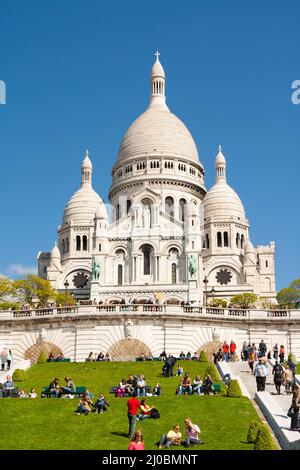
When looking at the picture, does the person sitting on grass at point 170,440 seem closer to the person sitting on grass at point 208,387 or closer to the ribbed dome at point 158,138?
the person sitting on grass at point 208,387

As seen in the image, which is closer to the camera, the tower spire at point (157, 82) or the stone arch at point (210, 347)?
the stone arch at point (210, 347)

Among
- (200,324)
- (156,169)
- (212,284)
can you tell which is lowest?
(200,324)

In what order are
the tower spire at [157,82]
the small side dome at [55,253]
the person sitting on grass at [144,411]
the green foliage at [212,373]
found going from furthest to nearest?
the tower spire at [157,82], the small side dome at [55,253], the green foliage at [212,373], the person sitting on grass at [144,411]

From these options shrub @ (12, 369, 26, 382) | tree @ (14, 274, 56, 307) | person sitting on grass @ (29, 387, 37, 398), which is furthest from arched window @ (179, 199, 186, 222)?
person sitting on grass @ (29, 387, 37, 398)

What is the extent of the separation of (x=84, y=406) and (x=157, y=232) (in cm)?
7004

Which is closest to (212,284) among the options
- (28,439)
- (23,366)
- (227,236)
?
(227,236)

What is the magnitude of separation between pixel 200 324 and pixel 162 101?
292ft

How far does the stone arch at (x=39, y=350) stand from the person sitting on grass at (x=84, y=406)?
18.4 metres

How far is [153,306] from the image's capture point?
154 ft

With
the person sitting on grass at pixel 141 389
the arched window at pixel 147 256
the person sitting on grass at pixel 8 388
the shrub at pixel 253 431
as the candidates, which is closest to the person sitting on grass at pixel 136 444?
the shrub at pixel 253 431

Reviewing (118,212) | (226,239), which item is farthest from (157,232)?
(226,239)

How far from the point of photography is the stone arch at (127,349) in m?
45.6

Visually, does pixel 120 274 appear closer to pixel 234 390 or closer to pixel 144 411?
pixel 234 390

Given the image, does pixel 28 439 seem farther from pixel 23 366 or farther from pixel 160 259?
pixel 160 259
